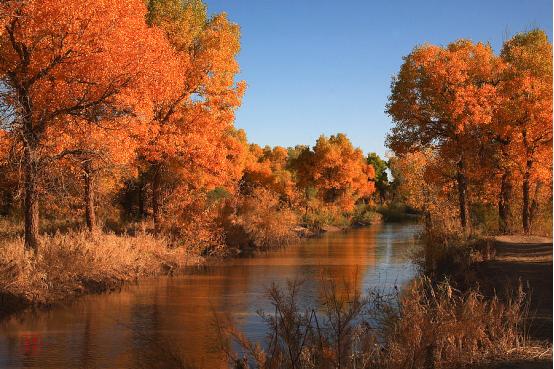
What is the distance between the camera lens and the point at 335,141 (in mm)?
75250

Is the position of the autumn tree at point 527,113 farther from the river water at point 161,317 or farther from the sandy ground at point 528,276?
the river water at point 161,317

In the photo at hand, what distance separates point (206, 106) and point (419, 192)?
19.7 metres

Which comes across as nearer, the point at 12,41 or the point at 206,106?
the point at 12,41

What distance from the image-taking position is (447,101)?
2970 centimetres

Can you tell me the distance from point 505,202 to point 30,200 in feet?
77.5

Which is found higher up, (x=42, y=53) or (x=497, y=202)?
(x=42, y=53)

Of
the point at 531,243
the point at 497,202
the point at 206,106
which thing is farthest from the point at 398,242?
the point at 206,106

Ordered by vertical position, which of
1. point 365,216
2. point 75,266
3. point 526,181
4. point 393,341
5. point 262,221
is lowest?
point 393,341

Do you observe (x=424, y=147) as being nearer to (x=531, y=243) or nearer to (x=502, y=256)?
(x=531, y=243)

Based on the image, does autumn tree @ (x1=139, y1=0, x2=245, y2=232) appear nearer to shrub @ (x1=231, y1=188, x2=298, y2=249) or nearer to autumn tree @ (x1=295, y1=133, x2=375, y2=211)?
shrub @ (x1=231, y1=188, x2=298, y2=249)

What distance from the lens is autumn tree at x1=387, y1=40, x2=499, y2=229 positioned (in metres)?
29.1

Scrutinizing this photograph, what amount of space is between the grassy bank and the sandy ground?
12679 millimetres

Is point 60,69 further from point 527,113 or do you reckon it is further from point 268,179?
point 268,179

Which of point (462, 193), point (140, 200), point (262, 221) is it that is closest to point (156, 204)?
point (140, 200)
